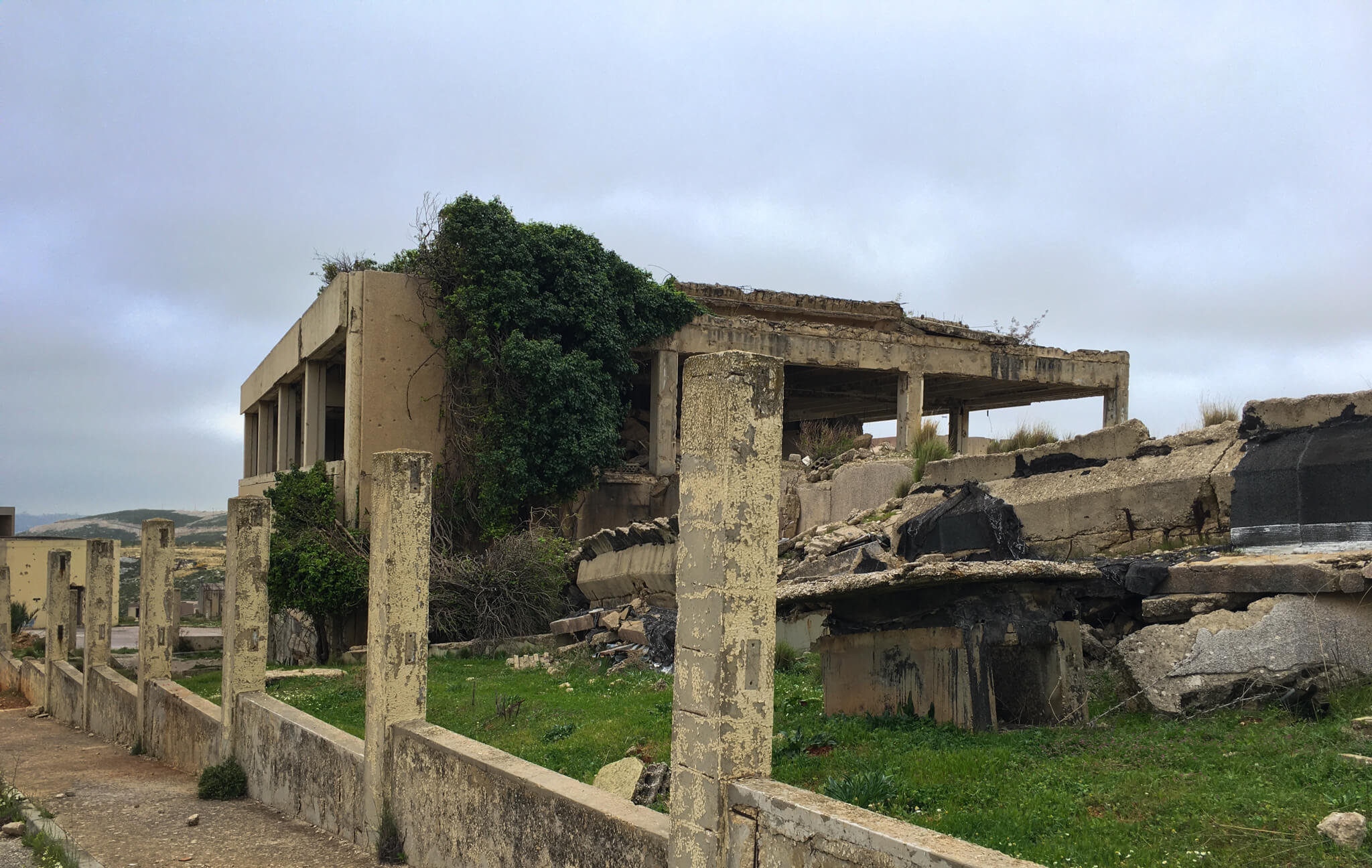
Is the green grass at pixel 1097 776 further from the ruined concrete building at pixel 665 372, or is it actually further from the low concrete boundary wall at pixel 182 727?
the ruined concrete building at pixel 665 372

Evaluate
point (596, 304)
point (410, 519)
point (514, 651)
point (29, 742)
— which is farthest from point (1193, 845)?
point (596, 304)

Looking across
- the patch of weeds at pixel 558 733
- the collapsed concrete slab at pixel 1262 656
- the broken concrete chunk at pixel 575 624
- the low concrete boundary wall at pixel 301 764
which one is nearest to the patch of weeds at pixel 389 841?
the low concrete boundary wall at pixel 301 764

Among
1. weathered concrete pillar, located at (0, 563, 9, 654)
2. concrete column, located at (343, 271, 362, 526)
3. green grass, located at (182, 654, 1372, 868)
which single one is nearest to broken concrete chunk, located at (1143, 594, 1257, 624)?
green grass, located at (182, 654, 1372, 868)

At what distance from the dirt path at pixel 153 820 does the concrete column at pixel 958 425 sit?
19753 mm

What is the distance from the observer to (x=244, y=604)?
1014 cm

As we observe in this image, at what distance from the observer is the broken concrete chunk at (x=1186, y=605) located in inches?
289

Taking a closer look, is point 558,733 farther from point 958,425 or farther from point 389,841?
point 958,425

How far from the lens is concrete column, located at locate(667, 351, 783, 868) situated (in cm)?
419

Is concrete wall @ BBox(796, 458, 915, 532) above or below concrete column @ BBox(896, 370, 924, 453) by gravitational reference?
below

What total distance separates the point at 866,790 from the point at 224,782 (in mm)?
6673

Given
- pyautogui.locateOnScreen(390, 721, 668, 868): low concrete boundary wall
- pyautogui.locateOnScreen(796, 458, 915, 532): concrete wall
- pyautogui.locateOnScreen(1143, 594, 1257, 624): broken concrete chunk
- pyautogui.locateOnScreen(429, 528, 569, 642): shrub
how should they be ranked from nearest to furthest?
pyautogui.locateOnScreen(390, 721, 668, 868): low concrete boundary wall, pyautogui.locateOnScreen(1143, 594, 1257, 624): broken concrete chunk, pyautogui.locateOnScreen(796, 458, 915, 532): concrete wall, pyautogui.locateOnScreen(429, 528, 569, 642): shrub

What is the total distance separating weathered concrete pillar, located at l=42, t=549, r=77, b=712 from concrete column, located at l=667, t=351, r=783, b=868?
53.8 ft

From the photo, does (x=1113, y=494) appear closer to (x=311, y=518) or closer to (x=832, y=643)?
(x=832, y=643)

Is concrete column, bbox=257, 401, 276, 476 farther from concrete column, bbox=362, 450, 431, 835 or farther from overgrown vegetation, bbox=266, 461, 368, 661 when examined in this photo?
concrete column, bbox=362, 450, 431, 835
